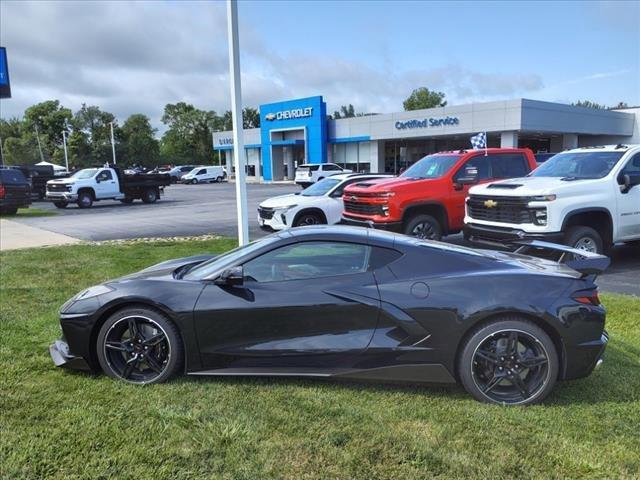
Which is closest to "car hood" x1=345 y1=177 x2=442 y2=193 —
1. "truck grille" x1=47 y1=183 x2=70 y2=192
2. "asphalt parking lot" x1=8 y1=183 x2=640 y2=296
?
"asphalt parking lot" x1=8 y1=183 x2=640 y2=296

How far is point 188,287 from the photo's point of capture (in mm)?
4113

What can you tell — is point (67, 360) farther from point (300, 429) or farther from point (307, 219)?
point (307, 219)

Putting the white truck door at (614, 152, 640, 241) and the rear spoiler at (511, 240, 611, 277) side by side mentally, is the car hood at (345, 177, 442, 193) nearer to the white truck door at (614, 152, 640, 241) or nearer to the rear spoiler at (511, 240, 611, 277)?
the white truck door at (614, 152, 640, 241)

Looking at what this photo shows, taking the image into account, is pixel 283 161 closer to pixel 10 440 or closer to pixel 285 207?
pixel 285 207

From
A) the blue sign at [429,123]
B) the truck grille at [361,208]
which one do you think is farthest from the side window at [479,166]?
the blue sign at [429,123]

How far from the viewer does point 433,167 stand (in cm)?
1098

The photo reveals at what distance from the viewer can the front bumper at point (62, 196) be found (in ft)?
80.4

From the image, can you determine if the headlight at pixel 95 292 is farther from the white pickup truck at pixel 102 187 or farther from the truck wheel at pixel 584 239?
the white pickup truck at pixel 102 187

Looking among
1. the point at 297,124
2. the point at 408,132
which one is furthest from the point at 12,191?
the point at 297,124

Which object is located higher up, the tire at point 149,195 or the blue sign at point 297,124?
the blue sign at point 297,124

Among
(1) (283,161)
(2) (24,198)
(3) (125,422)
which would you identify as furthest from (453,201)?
(1) (283,161)

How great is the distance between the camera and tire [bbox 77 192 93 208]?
2517 cm

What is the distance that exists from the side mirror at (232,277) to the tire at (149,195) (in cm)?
2484

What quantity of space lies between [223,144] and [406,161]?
81.7 feet
